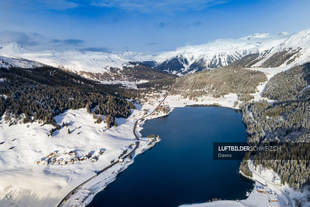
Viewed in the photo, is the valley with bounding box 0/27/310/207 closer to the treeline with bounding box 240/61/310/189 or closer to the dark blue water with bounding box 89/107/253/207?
the treeline with bounding box 240/61/310/189

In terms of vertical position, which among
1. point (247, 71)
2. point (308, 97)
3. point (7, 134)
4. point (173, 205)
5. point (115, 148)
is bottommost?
point (173, 205)

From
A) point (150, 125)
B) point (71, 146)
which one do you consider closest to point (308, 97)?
point (150, 125)

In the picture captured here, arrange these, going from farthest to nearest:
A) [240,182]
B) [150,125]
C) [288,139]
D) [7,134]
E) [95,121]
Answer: [150,125] → [95,121] → [7,134] → [288,139] → [240,182]

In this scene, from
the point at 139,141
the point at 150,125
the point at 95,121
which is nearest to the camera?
the point at 139,141

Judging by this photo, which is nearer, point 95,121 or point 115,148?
point 115,148

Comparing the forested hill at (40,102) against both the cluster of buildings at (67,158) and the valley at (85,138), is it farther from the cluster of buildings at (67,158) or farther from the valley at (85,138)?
the cluster of buildings at (67,158)

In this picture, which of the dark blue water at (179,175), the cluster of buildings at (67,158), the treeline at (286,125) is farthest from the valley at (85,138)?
the dark blue water at (179,175)

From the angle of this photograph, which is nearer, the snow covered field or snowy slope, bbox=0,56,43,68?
the snow covered field

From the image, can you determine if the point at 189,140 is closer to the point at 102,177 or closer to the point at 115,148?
the point at 115,148

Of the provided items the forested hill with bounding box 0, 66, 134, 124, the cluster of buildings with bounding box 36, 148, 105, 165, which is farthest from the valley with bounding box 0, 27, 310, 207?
the forested hill with bounding box 0, 66, 134, 124
